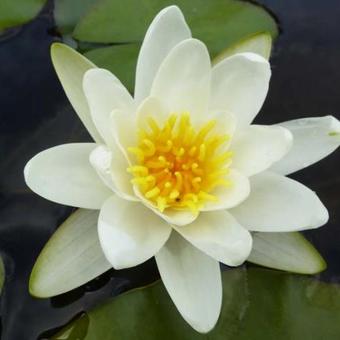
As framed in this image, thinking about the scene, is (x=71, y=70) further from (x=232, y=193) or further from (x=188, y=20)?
(x=188, y=20)

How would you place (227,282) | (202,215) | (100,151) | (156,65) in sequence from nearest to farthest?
(100,151) → (202,215) → (156,65) → (227,282)

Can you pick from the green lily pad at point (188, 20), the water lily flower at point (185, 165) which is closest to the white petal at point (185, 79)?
the water lily flower at point (185, 165)

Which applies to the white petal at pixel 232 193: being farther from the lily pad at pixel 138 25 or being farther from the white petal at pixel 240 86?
the lily pad at pixel 138 25

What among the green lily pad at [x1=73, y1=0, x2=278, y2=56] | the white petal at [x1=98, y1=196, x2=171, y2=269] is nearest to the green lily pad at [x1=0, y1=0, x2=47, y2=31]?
the green lily pad at [x1=73, y1=0, x2=278, y2=56]

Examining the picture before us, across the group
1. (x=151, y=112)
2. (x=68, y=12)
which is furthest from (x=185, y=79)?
(x=68, y=12)

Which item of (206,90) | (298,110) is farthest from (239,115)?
(298,110)

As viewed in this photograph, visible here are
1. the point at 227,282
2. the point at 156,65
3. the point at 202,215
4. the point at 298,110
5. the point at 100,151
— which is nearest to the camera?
the point at 100,151

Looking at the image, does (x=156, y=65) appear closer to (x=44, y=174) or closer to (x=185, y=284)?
(x=44, y=174)
